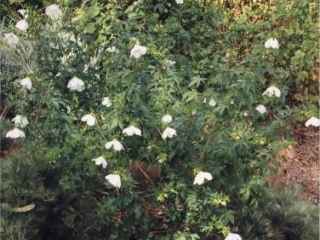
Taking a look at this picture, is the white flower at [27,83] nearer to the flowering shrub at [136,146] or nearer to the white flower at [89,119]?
the flowering shrub at [136,146]

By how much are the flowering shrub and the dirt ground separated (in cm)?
126

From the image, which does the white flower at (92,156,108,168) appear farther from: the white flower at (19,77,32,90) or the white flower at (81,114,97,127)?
the white flower at (19,77,32,90)

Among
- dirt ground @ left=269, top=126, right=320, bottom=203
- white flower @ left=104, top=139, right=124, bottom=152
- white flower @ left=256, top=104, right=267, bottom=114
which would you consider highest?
white flower @ left=256, top=104, right=267, bottom=114

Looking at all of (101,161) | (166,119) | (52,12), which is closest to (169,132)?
(166,119)

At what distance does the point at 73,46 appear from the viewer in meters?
4.24

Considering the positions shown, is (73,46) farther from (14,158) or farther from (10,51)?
(10,51)

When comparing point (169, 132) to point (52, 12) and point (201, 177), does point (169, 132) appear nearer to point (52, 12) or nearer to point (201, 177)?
point (201, 177)

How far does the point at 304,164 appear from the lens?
5.92m

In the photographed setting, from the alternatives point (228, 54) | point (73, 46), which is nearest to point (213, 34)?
point (228, 54)

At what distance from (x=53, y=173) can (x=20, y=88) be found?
21.1 inches

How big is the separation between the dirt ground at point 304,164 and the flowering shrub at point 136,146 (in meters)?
1.26

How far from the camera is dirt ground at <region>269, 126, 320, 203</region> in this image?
5438mm

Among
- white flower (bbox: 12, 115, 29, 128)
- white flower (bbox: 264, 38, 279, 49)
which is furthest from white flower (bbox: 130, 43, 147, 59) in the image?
white flower (bbox: 264, 38, 279, 49)

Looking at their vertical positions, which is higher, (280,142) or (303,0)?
(303,0)
